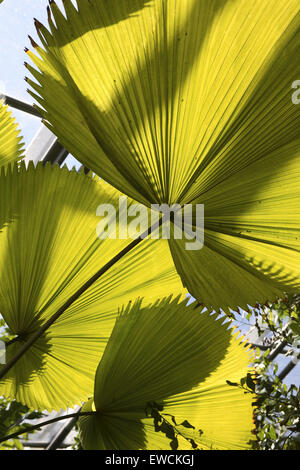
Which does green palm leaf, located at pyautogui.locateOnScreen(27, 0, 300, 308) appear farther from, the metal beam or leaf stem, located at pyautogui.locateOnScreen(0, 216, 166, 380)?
the metal beam

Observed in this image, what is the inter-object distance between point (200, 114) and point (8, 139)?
0.72m

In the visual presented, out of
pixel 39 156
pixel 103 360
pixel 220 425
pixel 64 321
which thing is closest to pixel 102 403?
pixel 103 360

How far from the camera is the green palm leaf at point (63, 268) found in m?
1.15

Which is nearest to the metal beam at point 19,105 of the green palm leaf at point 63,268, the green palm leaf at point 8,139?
the green palm leaf at point 8,139

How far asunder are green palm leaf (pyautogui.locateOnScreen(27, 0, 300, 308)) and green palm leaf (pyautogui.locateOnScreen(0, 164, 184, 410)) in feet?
0.81

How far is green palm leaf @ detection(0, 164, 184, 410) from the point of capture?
1.15m

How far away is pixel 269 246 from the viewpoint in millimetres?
918

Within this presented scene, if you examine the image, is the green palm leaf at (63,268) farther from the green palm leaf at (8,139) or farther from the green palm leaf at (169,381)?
the green palm leaf at (8,139)

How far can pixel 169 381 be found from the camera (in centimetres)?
120

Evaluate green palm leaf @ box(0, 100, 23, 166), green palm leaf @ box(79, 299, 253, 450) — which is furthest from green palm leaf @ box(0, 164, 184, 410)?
green palm leaf @ box(0, 100, 23, 166)

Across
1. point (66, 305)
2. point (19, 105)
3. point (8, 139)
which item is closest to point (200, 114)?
point (66, 305)

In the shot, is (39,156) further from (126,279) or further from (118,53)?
(118,53)

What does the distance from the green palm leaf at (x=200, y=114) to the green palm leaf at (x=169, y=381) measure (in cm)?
23

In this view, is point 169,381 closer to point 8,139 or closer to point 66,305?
point 66,305
